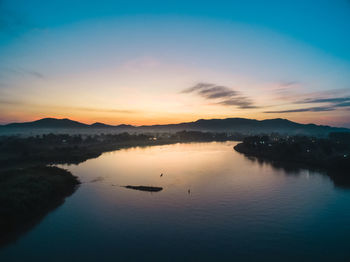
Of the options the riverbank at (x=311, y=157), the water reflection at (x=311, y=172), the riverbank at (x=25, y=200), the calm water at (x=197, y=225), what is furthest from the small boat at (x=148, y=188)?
the riverbank at (x=311, y=157)

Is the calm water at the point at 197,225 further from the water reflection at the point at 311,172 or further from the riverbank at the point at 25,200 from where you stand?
the water reflection at the point at 311,172

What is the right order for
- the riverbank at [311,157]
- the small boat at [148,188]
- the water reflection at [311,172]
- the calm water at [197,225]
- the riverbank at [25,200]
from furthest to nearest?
1. the riverbank at [311,157]
2. the water reflection at [311,172]
3. the small boat at [148,188]
4. the riverbank at [25,200]
5. the calm water at [197,225]

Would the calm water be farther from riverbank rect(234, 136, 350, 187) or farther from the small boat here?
riverbank rect(234, 136, 350, 187)

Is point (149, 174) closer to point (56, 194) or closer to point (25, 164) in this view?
point (56, 194)

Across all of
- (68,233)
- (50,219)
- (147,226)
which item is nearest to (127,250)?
(147,226)

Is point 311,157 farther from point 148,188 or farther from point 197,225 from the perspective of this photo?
point 197,225

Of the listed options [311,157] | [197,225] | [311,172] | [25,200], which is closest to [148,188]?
[197,225]

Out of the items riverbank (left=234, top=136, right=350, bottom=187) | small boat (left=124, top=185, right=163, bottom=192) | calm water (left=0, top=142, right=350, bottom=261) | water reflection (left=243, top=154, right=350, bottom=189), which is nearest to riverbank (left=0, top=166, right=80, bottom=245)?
calm water (left=0, top=142, right=350, bottom=261)
